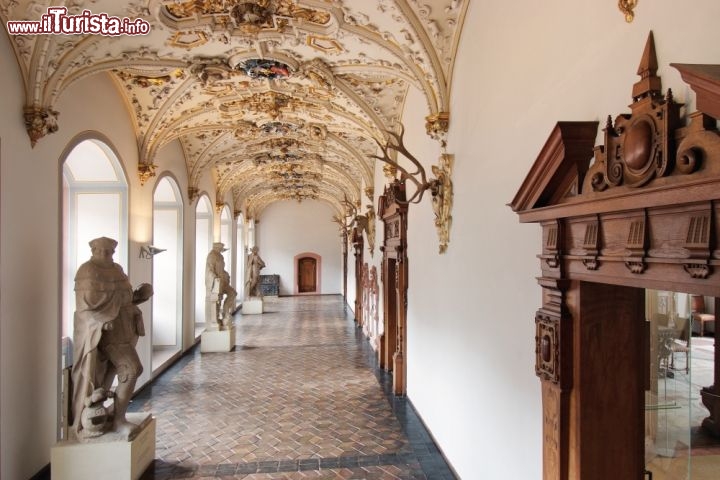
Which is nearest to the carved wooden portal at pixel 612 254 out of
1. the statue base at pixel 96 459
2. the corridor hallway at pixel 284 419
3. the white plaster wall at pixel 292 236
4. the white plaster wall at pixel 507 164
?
the white plaster wall at pixel 507 164

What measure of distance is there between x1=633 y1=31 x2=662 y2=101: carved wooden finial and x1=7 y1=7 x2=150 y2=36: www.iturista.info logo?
507 centimetres

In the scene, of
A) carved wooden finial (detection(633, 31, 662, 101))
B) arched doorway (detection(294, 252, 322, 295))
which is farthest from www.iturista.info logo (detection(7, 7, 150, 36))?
arched doorway (detection(294, 252, 322, 295))

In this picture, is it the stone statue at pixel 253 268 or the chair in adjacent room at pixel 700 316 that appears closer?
the chair in adjacent room at pixel 700 316

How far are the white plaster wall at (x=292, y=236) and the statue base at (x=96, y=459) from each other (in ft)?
71.4

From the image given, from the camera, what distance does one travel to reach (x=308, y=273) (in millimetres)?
27078

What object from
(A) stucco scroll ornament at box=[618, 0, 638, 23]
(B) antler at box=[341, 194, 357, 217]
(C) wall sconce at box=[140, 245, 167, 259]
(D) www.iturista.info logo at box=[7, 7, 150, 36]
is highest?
(D) www.iturista.info logo at box=[7, 7, 150, 36]

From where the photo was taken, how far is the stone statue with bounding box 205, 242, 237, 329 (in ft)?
36.8

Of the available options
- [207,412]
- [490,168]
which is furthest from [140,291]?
[490,168]

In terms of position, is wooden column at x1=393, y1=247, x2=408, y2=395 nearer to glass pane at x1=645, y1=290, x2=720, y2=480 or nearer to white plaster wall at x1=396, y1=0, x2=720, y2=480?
white plaster wall at x1=396, y1=0, x2=720, y2=480

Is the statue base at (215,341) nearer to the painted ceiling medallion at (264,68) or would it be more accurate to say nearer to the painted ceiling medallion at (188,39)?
the painted ceiling medallion at (264,68)

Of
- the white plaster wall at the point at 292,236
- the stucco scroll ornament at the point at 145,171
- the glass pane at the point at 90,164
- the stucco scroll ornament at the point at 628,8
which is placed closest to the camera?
the stucco scroll ornament at the point at 628,8

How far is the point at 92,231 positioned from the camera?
24.2 feet

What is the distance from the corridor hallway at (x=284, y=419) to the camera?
507cm

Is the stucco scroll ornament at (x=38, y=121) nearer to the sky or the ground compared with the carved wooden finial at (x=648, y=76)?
nearer to the sky
